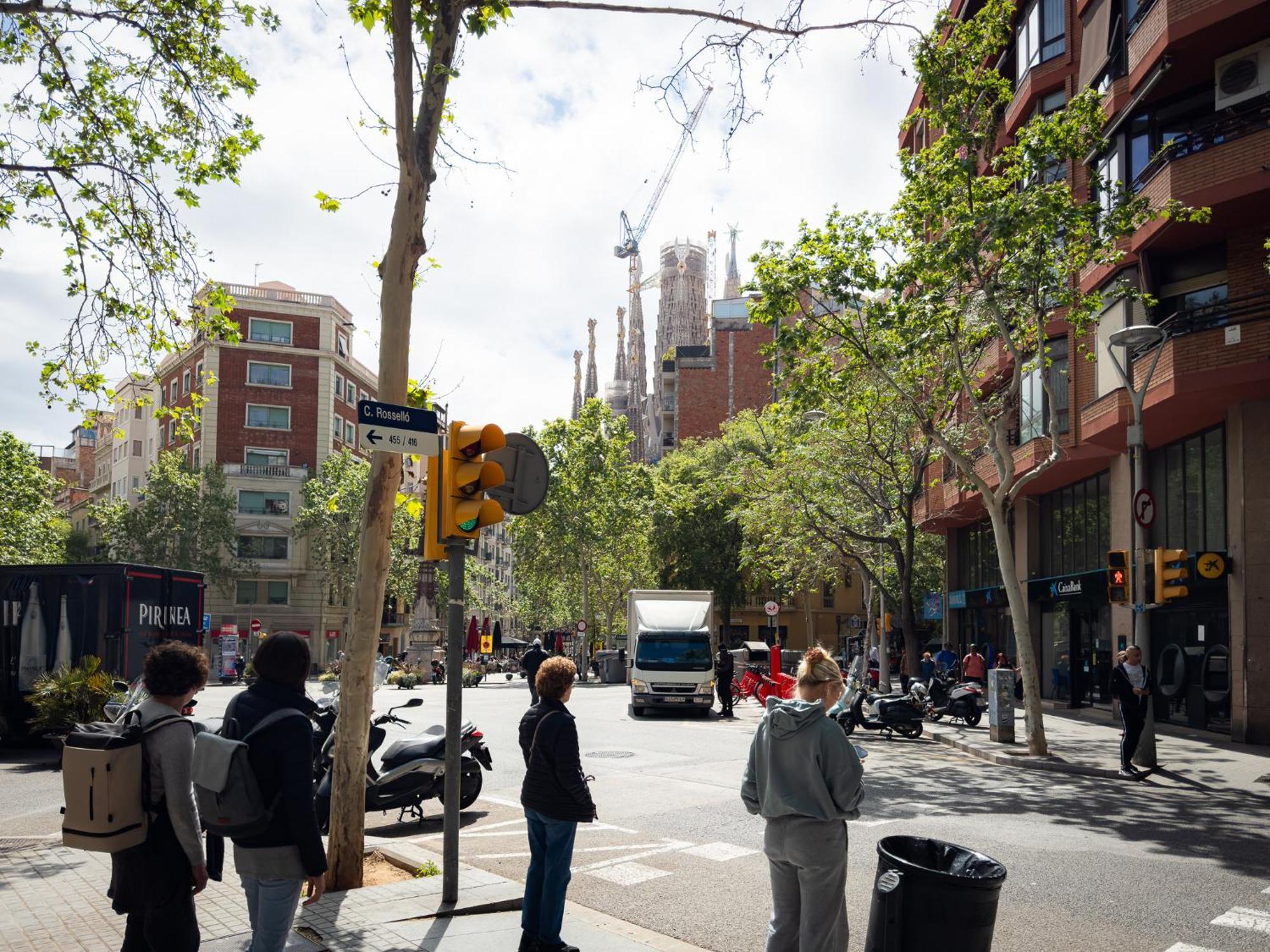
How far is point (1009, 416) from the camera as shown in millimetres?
28484

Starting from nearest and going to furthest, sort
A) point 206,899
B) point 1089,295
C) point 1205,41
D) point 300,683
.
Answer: point 300,683 < point 206,899 < point 1089,295 < point 1205,41

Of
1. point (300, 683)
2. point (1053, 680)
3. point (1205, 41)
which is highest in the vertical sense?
point (1205, 41)

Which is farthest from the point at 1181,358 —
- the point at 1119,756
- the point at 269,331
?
the point at 269,331

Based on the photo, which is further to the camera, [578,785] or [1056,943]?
[1056,943]

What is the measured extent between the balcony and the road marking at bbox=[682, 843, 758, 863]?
55443 mm

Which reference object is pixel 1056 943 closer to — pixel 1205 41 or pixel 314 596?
pixel 1205 41

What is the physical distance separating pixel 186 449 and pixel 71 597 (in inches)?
1937

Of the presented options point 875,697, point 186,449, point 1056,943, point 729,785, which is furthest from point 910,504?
point 186,449

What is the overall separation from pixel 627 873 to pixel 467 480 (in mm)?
3453

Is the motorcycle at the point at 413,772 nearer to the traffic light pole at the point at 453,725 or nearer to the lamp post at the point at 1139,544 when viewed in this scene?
the traffic light pole at the point at 453,725

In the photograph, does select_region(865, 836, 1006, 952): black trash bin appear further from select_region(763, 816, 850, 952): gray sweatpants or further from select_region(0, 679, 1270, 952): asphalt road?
select_region(763, 816, 850, 952): gray sweatpants

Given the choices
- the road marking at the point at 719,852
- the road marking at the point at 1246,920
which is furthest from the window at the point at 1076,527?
the road marking at the point at 1246,920

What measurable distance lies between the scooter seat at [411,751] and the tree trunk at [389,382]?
9.86 feet

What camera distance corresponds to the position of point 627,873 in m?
8.19
